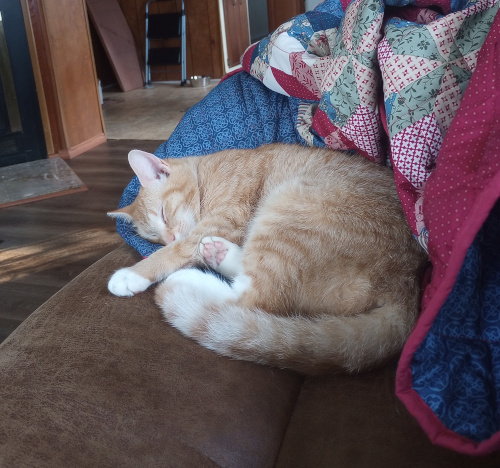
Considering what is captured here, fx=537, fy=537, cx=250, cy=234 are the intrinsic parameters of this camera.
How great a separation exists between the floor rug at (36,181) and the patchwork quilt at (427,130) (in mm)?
1863

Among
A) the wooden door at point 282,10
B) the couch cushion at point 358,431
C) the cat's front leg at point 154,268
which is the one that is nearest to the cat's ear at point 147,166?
the cat's front leg at point 154,268

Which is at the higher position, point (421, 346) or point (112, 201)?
point (421, 346)

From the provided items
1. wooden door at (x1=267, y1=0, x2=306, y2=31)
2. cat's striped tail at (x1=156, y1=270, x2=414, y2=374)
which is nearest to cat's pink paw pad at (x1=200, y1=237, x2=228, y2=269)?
cat's striped tail at (x1=156, y1=270, x2=414, y2=374)

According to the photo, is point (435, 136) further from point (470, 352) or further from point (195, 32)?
point (195, 32)

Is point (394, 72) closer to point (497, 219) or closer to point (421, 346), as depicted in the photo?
point (497, 219)

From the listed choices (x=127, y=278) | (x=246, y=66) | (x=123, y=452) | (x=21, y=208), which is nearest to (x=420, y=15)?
(x=246, y=66)

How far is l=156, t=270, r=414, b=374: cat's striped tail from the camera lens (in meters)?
1.04

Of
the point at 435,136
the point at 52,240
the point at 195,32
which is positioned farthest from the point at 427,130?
the point at 195,32

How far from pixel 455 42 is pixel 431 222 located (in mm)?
490

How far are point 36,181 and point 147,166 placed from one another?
2.21 meters

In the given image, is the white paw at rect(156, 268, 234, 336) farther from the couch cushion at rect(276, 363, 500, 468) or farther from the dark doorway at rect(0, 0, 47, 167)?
the dark doorway at rect(0, 0, 47, 167)

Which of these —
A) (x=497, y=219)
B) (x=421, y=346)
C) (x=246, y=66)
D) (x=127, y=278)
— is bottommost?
(x=127, y=278)

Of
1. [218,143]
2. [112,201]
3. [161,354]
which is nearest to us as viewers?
[161,354]

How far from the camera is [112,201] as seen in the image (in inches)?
129
